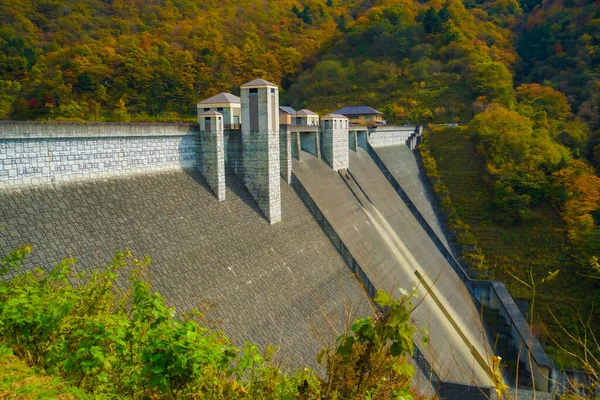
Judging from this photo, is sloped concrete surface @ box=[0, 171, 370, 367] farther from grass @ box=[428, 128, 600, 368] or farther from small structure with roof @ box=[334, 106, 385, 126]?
small structure with roof @ box=[334, 106, 385, 126]

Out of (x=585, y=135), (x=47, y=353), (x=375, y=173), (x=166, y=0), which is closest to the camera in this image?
(x=47, y=353)

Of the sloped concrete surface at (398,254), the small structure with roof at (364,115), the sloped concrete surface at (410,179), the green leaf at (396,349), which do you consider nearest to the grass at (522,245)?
the sloped concrete surface at (410,179)

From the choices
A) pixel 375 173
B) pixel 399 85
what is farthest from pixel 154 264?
pixel 399 85

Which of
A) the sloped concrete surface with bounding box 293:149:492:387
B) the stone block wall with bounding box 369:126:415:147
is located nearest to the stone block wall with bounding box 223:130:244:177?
the sloped concrete surface with bounding box 293:149:492:387

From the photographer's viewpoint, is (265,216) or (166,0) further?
(166,0)

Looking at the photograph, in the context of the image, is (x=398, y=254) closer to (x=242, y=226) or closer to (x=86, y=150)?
(x=242, y=226)

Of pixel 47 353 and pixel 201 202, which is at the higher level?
pixel 47 353

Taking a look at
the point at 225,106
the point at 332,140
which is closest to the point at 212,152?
the point at 225,106

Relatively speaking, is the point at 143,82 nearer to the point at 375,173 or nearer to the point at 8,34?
the point at 8,34
